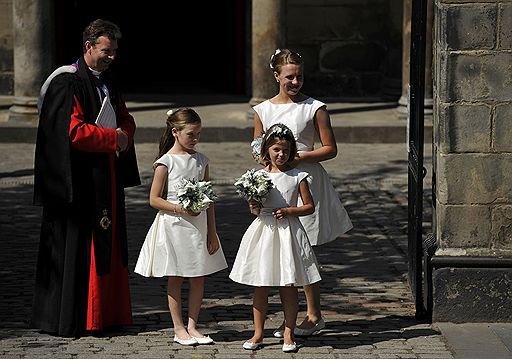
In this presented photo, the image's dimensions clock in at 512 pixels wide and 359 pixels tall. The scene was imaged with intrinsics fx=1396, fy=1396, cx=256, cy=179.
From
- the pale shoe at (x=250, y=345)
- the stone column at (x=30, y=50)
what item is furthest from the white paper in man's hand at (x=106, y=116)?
the stone column at (x=30, y=50)

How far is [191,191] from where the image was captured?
25.7 ft

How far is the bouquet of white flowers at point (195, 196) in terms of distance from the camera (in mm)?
7812

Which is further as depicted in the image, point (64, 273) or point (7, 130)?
point (7, 130)

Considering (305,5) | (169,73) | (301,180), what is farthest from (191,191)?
(169,73)

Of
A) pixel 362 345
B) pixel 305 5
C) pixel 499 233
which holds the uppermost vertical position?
pixel 305 5

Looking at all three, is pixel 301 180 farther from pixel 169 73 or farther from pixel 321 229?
pixel 169 73

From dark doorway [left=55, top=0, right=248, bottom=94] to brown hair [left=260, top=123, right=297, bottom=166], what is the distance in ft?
38.5

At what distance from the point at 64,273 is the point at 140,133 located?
8.26 meters

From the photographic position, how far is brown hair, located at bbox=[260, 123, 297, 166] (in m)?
7.79

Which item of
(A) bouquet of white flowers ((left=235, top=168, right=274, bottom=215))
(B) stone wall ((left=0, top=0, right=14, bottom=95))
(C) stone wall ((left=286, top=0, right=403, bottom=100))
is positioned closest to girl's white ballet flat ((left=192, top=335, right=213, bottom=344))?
(A) bouquet of white flowers ((left=235, top=168, right=274, bottom=215))

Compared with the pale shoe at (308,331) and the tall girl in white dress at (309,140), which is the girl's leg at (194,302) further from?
the pale shoe at (308,331)

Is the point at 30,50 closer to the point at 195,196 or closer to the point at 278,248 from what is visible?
the point at 195,196

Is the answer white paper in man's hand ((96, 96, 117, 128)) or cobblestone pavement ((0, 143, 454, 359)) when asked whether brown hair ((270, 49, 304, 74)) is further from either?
cobblestone pavement ((0, 143, 454, 359))

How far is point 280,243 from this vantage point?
7812mm
